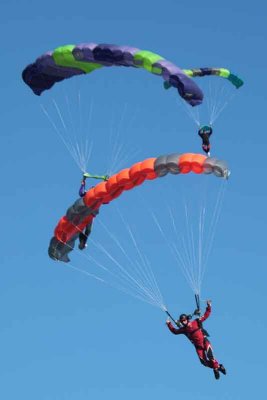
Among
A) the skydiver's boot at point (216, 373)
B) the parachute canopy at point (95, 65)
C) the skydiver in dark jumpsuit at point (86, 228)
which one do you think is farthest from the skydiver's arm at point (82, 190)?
the skydiver's boot at point (216, 373)

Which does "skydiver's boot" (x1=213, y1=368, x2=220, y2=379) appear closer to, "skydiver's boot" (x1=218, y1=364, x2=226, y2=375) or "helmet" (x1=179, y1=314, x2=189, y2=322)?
"skydiver's boot" (x1=218, y1=364, x2=226, y2=375)

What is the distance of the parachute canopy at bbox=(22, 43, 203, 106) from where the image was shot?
3123 cm

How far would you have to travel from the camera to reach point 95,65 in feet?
112

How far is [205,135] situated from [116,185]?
2.35 metres

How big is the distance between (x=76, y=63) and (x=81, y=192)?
2.99 metres

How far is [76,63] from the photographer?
34.0 m

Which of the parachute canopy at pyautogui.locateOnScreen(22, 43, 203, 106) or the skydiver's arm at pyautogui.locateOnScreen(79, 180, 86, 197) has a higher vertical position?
the parachute canopy at pyautogui.locateOnScreen(22, 43, 203, 106)

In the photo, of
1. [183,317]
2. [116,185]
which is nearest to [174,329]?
[183,317]

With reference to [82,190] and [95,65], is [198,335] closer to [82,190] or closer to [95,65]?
[82,190]

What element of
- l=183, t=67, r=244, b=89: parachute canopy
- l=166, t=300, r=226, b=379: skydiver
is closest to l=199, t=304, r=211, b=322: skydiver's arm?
l=166, t=300, r=226, b=379: skydiver

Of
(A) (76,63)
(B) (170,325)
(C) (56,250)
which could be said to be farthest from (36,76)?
(B) (170,325)

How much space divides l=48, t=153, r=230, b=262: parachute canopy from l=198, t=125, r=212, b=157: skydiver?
1.47 m

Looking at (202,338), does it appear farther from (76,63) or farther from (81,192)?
(76,63)

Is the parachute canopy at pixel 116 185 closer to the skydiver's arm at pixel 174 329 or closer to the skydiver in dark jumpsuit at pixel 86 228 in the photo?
the skydiver in dark jumpsuit at pixel 86 228
